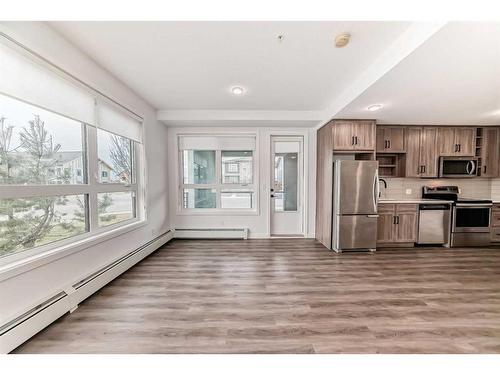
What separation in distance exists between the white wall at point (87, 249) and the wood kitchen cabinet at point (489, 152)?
6.42 meters

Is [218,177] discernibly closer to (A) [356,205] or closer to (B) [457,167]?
(A) [356,205]

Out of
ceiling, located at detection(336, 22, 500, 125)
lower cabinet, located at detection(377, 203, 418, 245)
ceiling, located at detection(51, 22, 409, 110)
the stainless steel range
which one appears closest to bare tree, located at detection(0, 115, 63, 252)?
ceiling, located at detection(51, 22, 409, 110)

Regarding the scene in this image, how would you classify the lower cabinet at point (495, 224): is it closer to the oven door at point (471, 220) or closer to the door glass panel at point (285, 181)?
the oven door at point (471, 220)

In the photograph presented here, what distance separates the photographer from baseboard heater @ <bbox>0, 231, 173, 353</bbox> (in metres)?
1.45

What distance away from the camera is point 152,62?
229 centimetres

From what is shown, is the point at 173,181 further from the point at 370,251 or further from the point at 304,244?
the point at 370,251

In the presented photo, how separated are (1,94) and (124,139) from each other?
5.53ft

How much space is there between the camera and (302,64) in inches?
90.8

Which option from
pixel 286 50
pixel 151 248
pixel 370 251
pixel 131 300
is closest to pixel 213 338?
pixel 131 300

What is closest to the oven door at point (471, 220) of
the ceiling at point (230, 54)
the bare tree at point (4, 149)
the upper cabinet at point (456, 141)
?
the upper cabinet at point (456, 141)

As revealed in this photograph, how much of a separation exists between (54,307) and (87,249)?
0.59m

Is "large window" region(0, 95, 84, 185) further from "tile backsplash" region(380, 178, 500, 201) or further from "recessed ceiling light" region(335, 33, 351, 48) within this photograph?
"tile backsplash" region(380, 178, 500, 201)

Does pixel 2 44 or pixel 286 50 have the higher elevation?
pixel 286 50

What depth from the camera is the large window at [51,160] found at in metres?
1.60
